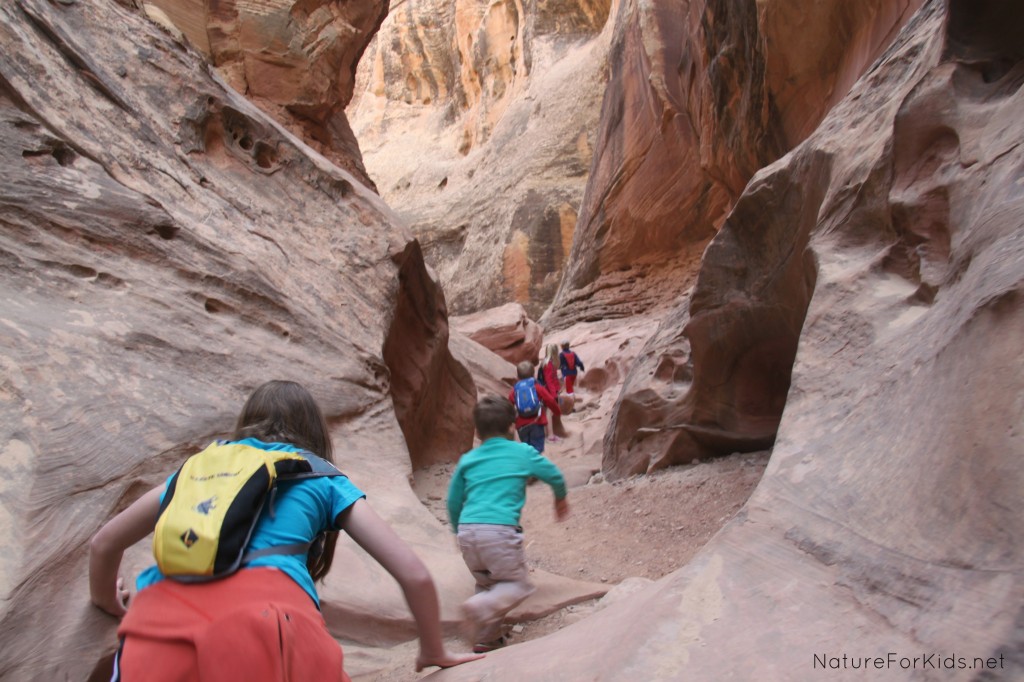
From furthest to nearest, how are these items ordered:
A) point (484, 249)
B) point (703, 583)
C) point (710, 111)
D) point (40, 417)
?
point (484, 249) < point (710, 111) < point (40, 417) < point (703, 583)

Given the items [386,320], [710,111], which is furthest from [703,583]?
[710,111]

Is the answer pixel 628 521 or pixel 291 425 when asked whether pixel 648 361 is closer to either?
pixel 628 521

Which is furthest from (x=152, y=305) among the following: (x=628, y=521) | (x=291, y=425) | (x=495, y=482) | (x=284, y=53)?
(x=284, y=53)

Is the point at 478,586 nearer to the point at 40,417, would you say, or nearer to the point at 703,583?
the point at 703,583

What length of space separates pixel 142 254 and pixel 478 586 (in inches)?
99.5

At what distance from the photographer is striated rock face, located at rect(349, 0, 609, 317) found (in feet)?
71.2

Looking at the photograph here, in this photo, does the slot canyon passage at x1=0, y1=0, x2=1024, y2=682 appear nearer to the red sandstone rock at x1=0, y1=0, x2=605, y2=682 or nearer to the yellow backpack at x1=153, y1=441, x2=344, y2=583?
the red sandstone rock at x1=0, y1=0, x2=605, y2=682

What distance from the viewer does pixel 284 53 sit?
1302cm

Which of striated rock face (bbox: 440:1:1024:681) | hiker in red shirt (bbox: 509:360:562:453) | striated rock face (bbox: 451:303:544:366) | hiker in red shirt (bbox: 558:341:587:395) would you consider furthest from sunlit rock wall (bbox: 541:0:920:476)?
hiker in red shirt (bbox: 558:341:587:395)

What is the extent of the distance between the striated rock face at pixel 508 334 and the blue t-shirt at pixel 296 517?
12690 mm

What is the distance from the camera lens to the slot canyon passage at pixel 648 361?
1796 millimetres

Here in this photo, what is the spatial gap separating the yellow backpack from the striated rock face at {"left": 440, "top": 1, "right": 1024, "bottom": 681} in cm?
85

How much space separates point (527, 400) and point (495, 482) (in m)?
4.03

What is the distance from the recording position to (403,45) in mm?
35969
